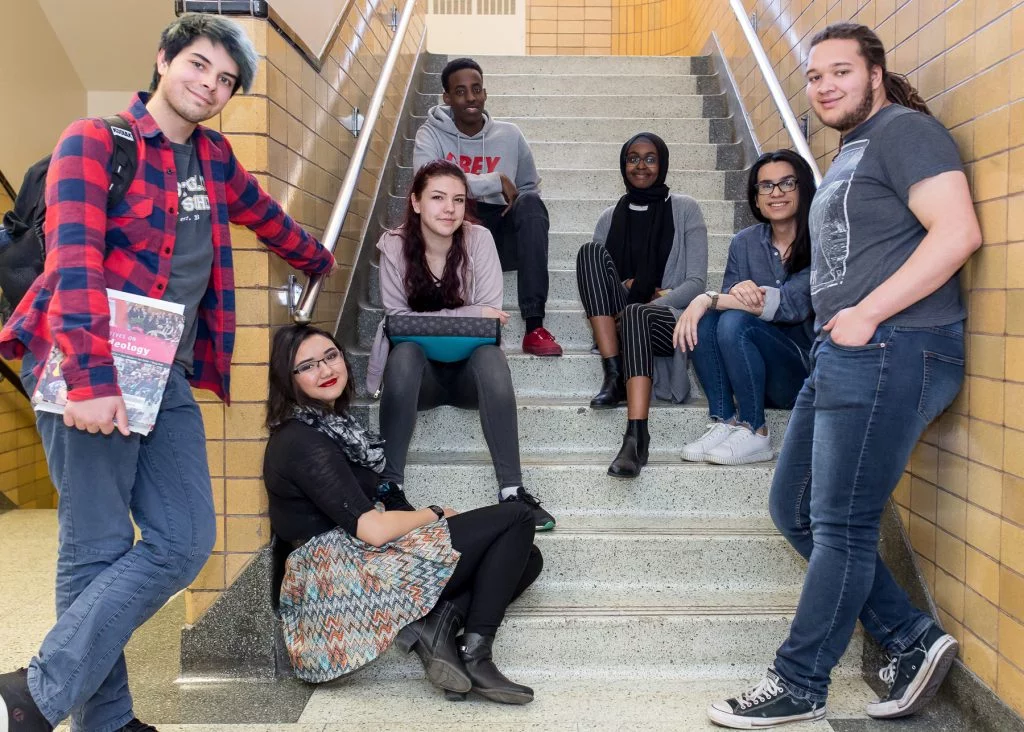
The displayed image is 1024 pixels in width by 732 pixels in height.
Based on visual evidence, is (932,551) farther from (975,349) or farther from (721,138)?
(721,138)

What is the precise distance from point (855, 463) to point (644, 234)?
58.8 inches

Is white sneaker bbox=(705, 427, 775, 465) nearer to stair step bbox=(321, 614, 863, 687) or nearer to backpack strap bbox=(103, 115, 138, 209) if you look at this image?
stair step bbox=(321, 614, 863, 687)

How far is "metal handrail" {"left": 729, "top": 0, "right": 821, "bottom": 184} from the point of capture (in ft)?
8.52

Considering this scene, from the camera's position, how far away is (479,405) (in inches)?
96.0

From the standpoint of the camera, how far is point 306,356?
202 centimetres

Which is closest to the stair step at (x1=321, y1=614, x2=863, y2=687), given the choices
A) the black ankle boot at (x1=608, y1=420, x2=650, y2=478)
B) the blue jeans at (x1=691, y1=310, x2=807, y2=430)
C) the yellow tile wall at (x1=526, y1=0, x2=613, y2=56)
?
the black ankle boot at (x1=608, y1=420, x2=650, y2=478)

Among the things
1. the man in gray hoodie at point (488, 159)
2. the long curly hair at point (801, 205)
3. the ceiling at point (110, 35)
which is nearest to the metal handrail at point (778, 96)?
the long curly hair at point (801, 205)

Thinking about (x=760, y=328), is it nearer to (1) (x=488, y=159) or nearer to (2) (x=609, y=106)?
(1) (x=488, y=159)

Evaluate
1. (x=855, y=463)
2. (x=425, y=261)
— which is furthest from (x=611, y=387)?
(x=855, y=463)

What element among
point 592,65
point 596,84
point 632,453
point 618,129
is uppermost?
point 592,65

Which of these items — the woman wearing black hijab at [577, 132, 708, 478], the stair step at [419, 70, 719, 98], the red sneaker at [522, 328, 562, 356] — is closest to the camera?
the woman wearing black hijab at [577, 132, 708, 478]

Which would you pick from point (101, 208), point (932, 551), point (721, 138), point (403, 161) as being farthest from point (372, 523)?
point (721, 138)

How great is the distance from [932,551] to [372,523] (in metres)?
1.25

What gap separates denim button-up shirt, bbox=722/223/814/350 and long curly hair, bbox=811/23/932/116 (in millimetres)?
619
